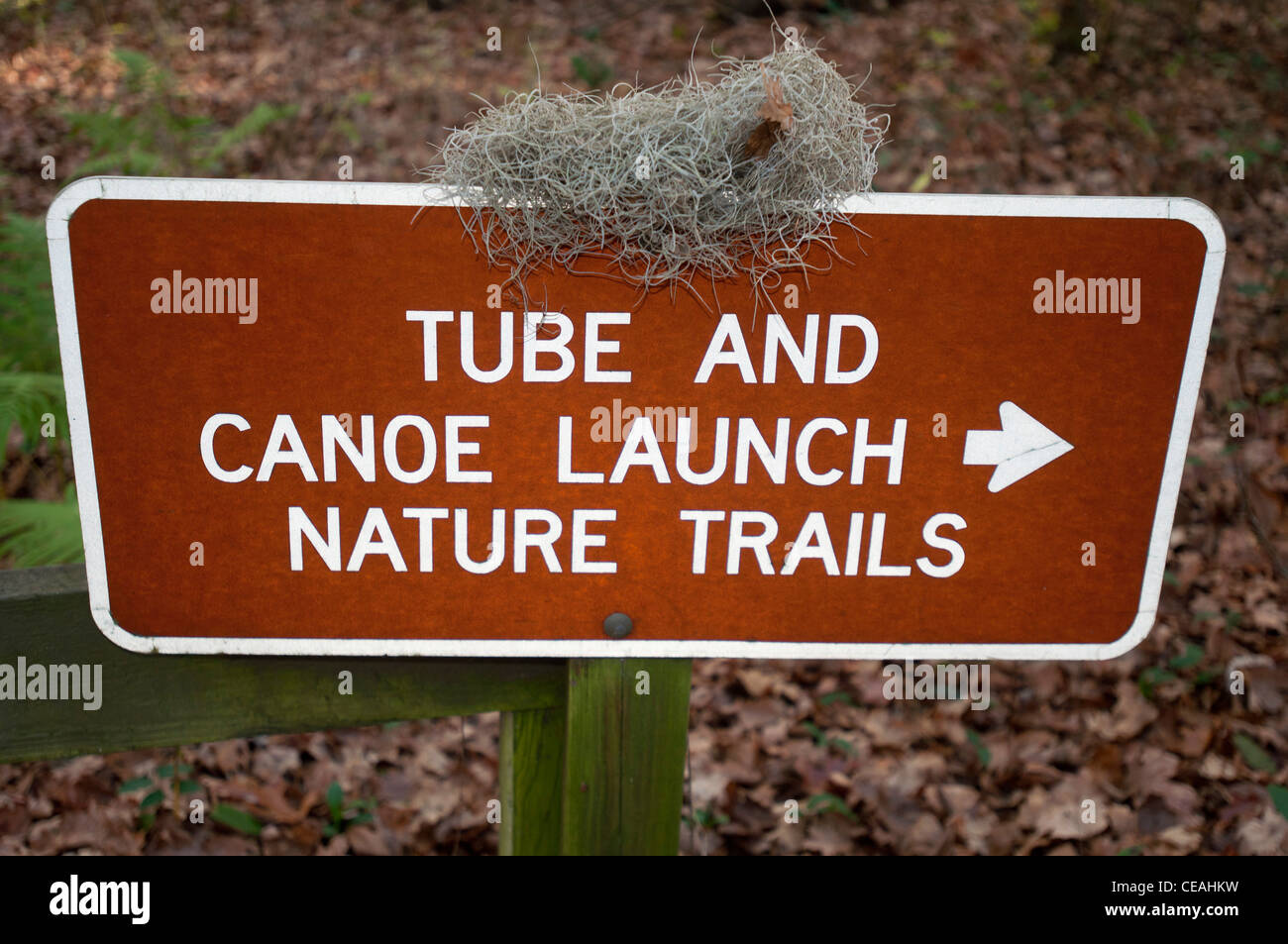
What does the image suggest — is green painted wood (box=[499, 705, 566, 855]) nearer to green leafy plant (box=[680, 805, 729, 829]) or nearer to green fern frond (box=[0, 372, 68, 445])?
green leafy plant (box=[680, 805, 729, 829])

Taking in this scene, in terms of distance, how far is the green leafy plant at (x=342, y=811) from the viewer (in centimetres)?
293

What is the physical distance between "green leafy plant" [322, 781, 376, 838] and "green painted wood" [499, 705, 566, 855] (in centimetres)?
158

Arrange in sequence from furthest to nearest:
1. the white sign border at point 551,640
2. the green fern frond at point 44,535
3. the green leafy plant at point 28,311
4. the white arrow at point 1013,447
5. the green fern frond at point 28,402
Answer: the green leafy plant at point 28,311 → the green fern frond at point 28,402 → the green fern frond at point 44,535 → the white arrow at point 1013,447 → the white sign border at point 551,640

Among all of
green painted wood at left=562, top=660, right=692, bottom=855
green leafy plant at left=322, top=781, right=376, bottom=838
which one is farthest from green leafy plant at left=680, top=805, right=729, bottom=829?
green painted wood at left=562, top=660, right=692, bottom=855

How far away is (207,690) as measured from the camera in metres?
1.42

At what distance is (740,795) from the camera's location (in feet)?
9.94

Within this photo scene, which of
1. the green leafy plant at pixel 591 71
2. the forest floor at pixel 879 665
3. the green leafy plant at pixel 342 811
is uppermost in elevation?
the green leafy plant at pixel 591 71

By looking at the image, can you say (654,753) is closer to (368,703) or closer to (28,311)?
(368,703)

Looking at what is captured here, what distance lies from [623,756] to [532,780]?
22cm

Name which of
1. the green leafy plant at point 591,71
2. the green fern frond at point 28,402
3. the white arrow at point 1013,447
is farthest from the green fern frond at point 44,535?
the green leafy plant at point 591,71

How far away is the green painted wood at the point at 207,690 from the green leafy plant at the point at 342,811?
65.4 inches

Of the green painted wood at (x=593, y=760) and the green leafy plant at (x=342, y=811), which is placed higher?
the green painted wood at (x=593, y=760)

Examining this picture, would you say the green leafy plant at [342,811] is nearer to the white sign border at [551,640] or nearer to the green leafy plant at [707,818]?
the green leafy plant at [707,818]
